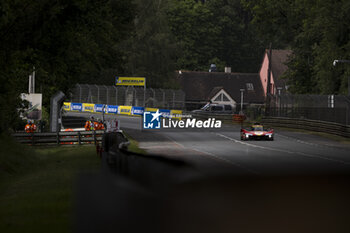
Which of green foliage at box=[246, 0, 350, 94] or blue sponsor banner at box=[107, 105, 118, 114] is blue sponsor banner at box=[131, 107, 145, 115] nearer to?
blue sponsor banner at box=[107, 105, 118, 114]

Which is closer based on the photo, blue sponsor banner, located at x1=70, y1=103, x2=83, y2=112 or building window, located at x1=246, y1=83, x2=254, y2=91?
blue sponsor banner, located at x1=70, y1=103, x2=83, y2=112

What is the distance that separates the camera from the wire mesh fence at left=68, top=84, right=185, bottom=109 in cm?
7188

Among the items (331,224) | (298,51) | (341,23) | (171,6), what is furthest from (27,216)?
(171,6)

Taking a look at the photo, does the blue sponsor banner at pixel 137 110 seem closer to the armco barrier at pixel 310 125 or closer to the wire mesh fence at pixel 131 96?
the wire mesh fence at pixel 131 96

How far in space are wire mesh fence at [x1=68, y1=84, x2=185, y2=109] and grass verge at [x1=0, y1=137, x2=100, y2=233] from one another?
3759cm

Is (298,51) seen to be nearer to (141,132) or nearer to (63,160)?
(141,132)

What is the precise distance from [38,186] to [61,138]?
1956 cm

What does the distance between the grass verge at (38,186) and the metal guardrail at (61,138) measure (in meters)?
1.88

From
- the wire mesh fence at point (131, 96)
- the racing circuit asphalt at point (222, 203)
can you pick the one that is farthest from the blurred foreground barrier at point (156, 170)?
the wire mesh fence at point (131, 96)

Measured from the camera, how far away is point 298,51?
219 feet

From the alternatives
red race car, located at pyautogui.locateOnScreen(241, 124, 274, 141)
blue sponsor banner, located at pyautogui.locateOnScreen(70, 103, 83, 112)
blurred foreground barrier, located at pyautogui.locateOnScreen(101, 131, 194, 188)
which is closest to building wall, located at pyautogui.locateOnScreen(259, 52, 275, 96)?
blue sponsor banner, located at pyautogui.locateOnScreen(70, 103, 83, 112)

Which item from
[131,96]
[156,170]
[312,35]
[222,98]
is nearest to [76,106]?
[131,96]

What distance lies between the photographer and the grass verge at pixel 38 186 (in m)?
11.3

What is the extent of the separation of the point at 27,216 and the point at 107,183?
8.51 ft
